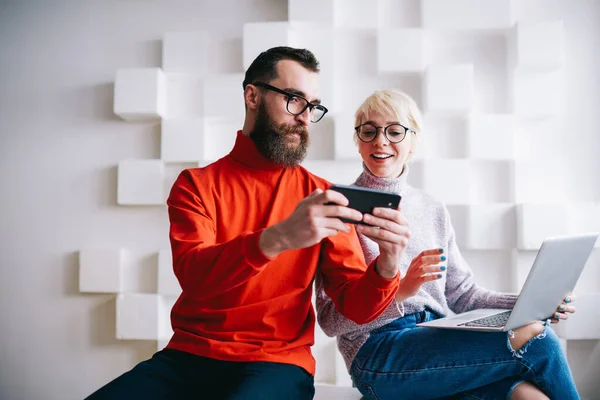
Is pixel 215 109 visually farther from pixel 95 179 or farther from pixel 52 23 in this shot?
pixel 52 23

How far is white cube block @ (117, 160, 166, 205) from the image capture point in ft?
7.90

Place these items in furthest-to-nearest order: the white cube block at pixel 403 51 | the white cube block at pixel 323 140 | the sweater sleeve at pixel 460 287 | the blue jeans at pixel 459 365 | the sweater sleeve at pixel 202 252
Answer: the white cube block at pixel 323 140
the white cube block at pixel 403 51
the sweater sleeve at pixel 460 287
the blue jeans at pixel 459 365
the sweater sleeve at pixel 202 252

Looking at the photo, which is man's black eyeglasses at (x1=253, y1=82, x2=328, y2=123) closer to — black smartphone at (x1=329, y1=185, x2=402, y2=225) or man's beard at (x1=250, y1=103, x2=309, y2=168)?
man's beard at (x1=250, y1=103, x2=309, y2=168)

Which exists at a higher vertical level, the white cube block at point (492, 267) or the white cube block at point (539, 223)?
the white cube block at point (539, 223)

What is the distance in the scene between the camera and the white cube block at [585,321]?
7.36 feet

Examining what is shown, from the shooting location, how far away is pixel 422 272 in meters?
1.37

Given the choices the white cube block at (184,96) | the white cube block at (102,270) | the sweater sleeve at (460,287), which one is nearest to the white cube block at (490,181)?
the sweater sleeve at (460,287)

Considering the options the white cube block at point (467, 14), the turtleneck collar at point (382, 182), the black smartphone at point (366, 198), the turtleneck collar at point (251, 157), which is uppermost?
the white cube block at point (467, 14)

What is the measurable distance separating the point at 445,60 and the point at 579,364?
1.62 meters

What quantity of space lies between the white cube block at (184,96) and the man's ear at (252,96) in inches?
39.2

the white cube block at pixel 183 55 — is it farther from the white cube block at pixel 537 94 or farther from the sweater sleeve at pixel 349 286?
the white cube block at pixel 537 94

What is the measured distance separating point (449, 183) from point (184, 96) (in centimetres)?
140

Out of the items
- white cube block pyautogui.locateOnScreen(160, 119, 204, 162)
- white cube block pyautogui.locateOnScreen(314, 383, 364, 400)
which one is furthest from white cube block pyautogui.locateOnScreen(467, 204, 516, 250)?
white cube block pyautogui.locateOnScreen(160, 119, 204, 162)

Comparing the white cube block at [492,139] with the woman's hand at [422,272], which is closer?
the woman's hand at [422,272]
